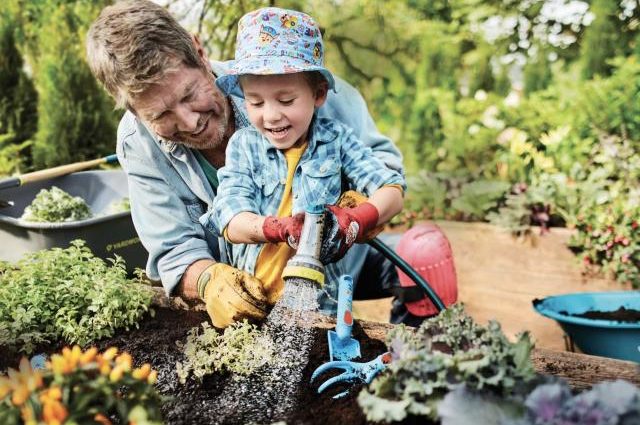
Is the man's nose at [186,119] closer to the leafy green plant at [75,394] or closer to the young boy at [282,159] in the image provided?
the young boy at [282,159]

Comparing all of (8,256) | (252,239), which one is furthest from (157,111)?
(8,256)

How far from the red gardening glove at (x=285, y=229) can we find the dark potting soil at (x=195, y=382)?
13.1 inches

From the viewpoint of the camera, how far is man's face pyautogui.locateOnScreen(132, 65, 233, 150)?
1.99 m

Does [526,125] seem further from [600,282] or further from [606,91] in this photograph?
[600,282]

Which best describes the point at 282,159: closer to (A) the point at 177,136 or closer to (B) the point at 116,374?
(A) the point at 177,136

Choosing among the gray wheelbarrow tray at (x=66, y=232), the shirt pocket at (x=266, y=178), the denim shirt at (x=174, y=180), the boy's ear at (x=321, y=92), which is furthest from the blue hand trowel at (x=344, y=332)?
the gray wheelbarrow tray at (x=66, y=232)

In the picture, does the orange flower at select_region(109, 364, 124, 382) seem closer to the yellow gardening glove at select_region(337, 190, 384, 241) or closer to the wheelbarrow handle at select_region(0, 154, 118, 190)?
the yellow gardening glove at select_region(337, 190, 384, 241)

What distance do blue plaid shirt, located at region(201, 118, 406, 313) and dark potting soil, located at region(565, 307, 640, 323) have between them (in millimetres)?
1343

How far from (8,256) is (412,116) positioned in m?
2.72

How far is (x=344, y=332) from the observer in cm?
165

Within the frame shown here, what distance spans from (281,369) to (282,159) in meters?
0.57

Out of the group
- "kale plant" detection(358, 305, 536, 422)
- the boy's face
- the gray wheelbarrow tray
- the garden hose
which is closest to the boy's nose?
the boy's face

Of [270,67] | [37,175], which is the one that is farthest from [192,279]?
[37,175]

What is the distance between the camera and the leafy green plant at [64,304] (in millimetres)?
1993
